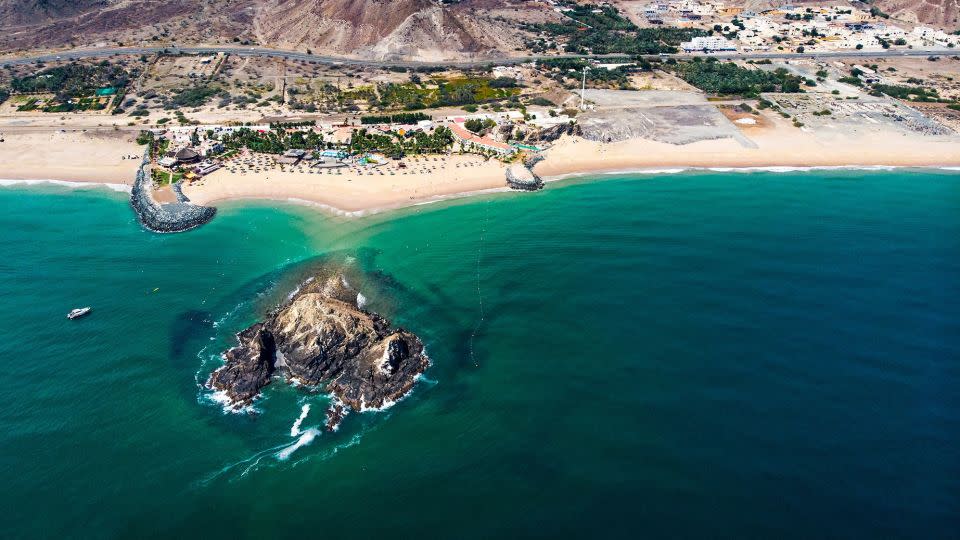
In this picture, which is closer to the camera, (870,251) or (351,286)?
(351,286)

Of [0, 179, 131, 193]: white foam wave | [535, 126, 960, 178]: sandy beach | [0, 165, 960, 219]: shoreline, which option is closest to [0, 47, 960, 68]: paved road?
[535, 126, 960, 178]: sandy beach

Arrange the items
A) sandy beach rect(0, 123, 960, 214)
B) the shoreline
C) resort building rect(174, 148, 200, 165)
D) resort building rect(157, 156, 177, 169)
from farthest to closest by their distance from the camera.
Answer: resort building rect(174, 148, 200, 165) → resort building rect(157, 156, 177, 169) → sandy beach rect(0, 123, 960, 214) → the shoreline

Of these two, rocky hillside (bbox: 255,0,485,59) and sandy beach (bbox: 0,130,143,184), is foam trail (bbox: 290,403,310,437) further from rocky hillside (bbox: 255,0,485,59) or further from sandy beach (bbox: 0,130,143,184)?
rocky hillside (bbox: 255,0,485,59)

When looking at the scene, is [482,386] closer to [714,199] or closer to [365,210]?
[365,210]

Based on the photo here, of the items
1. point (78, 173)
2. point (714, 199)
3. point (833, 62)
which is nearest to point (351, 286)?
point (714, 199)

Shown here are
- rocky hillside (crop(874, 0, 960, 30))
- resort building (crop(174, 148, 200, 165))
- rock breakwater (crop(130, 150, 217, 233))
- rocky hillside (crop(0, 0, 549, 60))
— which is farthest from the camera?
rocky hillside (crop(874, 0, 960, 30))

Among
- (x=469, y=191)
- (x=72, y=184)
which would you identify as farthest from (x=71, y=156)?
(x=469, y=191)
